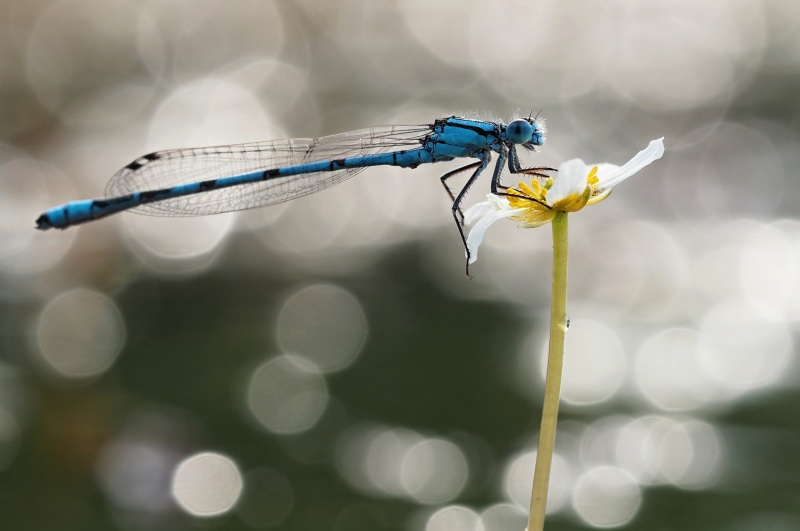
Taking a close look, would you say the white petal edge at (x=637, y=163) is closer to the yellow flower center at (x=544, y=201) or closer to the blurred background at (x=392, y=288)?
the yellow flower center at (x=544, y=201)

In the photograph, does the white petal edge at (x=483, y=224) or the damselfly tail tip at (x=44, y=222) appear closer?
the white petal edge at (x=483, y=224)

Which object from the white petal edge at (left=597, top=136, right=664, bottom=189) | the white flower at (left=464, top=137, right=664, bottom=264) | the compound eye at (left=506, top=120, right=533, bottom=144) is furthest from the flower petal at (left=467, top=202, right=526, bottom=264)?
the compound eye at (left=506, top=120, right=533, bottom=144)

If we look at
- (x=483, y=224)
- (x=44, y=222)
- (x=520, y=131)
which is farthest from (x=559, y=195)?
(x=44, y=222)

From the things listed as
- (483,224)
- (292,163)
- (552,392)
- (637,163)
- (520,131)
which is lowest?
(552,392)

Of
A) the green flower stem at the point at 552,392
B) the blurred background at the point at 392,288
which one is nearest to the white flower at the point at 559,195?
the green flower stem at the point at 552,392

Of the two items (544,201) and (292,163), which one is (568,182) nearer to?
(544,201)
